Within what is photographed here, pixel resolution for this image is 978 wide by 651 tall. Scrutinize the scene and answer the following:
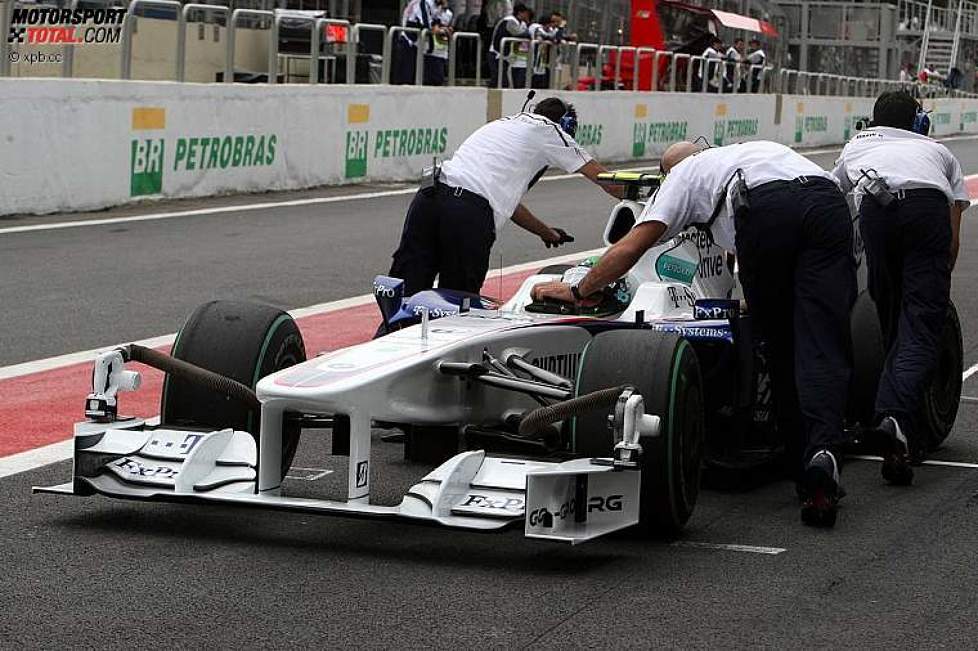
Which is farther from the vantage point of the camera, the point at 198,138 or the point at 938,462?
the point at 198,138

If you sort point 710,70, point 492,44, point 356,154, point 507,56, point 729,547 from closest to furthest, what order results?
1. point 729,547
2. point 356,154
3. point 492,44
4. point 507,56
5. point 710,70

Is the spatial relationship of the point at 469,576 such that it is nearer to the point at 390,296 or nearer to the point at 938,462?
the point at 390,296

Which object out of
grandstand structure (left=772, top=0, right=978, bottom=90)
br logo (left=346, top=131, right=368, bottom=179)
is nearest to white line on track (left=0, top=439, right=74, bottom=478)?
br logo (left=346, top=131, right=368, bottom=179)

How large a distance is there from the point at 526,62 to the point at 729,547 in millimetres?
20772

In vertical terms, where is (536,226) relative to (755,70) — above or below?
below

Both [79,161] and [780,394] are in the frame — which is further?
[79,161]

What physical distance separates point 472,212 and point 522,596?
12.3 ft

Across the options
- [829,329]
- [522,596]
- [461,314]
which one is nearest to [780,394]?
[829,329]

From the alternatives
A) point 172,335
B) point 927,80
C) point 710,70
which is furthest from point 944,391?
point 927,80

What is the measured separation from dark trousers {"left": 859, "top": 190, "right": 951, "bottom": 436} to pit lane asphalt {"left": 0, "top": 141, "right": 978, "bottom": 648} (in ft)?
1.61

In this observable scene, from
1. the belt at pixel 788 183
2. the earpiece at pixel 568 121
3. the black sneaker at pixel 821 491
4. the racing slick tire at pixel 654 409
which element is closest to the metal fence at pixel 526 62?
the earpiece at pixel 568 121

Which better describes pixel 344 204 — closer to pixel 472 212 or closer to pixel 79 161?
pixel 79 161

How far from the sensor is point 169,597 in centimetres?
544

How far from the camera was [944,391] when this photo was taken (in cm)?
835
